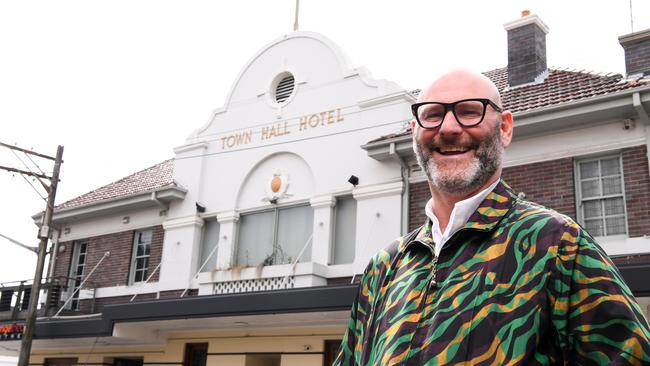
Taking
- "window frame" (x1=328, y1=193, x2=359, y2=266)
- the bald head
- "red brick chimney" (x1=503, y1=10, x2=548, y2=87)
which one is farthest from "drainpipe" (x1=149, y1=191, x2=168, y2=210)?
the bald head

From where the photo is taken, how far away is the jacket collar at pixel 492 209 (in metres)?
1.76

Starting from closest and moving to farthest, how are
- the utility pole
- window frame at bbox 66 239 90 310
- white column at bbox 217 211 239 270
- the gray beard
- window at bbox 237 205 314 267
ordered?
the gray beard
window at bbox 237 205 314 267
white column at bbox 217 211 239 270
the utility pole
window frame at bbox 66 239 90 310

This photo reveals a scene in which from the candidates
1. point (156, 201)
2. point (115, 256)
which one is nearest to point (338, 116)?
point (156, 201)

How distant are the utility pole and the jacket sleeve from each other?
16579 millimetres

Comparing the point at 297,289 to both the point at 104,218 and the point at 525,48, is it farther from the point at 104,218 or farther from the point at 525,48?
the point at 104,218

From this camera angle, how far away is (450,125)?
1913 mm

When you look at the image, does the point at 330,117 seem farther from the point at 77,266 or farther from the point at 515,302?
the point at 515,302

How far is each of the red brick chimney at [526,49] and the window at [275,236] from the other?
5200 mm

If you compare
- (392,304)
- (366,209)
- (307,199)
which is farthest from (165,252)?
(392,304)

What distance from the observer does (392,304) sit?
190 cm

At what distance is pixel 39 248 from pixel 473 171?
16917 millimetres

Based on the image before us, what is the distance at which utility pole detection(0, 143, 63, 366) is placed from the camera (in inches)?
650

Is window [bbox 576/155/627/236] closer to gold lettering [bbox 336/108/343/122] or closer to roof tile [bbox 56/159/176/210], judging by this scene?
gold lettering [bbox 336/108/343/122]

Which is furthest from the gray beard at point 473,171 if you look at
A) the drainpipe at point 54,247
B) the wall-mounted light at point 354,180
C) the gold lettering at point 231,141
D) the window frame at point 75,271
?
the drainpipe at point 54,247
